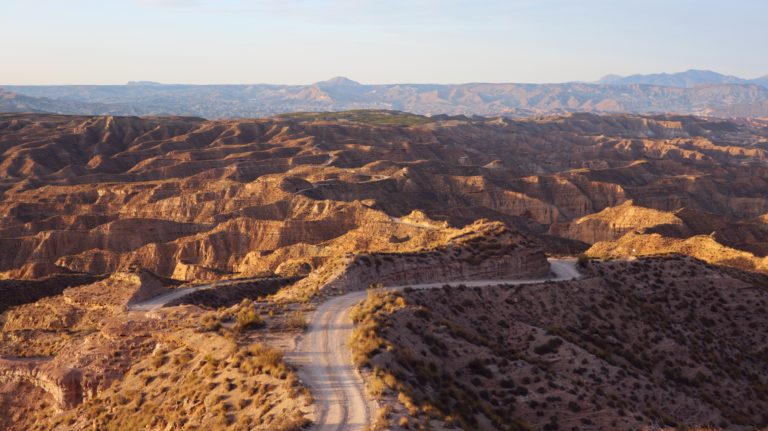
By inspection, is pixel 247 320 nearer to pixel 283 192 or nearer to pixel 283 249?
pixel 283 249

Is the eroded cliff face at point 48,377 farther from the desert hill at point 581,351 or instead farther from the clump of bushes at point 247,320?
the desert hill at point 581,351

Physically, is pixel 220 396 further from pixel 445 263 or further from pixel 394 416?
pixel 445 263

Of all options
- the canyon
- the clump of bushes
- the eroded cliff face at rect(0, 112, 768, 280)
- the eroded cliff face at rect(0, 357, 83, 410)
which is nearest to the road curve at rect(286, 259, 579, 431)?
the canyon

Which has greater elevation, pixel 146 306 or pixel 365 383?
pixel 365 383

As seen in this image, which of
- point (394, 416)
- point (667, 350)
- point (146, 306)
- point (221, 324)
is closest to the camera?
point (394, 416)

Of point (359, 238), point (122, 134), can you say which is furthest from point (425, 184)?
point (122, 134)

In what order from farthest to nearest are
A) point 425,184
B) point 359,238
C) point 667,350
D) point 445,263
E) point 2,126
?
1. point 2,126
2. point 425,184
3. point 359,238
4. point 445,263
5. point 667,350

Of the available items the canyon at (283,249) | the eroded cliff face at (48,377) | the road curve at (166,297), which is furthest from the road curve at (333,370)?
the road curve at (166,297)
